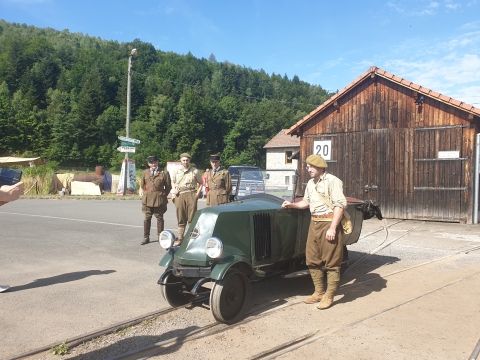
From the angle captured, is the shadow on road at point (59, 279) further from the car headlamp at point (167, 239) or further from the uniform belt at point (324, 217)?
the uniform belt at point (324, 217)

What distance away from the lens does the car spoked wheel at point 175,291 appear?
17.1ft

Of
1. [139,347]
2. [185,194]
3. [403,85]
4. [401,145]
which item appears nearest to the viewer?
[139,347]

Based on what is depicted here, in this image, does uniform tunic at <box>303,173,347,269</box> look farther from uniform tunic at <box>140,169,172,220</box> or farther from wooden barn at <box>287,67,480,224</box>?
wooden barn at <box>287,67,480,224</box>

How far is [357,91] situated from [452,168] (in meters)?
4.43

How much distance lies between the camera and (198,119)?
8888cm

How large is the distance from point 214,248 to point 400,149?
1236 centimetres

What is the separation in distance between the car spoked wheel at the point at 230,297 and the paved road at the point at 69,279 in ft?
3.33

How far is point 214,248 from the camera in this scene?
15.6ft

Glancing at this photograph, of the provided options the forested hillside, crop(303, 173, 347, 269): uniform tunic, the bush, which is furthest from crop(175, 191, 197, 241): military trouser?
the forested hillside

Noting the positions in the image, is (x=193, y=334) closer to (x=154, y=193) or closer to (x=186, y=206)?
(x=186, y=206)

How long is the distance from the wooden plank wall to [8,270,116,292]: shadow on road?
11370 millimetres

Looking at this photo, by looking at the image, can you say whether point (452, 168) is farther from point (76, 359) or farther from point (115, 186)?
point (115, 186)

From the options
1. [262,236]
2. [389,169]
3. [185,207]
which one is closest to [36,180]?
[389,169]

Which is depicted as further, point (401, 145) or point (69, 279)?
point (401, 145)
